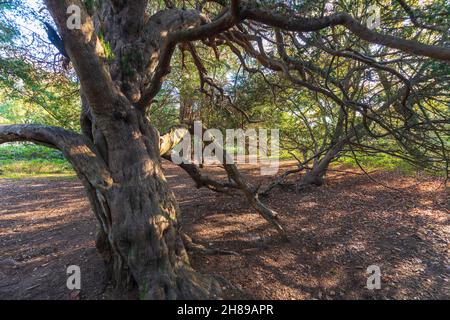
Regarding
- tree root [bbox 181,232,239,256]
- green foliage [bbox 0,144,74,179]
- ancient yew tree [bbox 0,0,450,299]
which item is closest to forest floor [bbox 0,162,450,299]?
tree root [bbox 181,232,239,256]

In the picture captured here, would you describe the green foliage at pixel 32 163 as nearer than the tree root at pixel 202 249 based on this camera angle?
No

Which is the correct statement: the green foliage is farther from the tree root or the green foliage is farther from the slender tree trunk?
the slender tree trunk

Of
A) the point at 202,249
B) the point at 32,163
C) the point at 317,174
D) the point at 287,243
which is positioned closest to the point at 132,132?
the point at 202,249

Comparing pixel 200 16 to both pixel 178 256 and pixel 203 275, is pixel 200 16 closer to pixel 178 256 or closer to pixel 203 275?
pixel 178 256

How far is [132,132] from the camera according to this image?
7.00ft

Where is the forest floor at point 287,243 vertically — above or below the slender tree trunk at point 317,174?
below

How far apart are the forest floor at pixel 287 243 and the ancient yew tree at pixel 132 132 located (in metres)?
0.51

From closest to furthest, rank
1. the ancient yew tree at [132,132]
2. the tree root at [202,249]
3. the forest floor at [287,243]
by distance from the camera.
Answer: the ancient yew tree at [132,132] → the forest floor at [287,243] → the tree root at [202,249]

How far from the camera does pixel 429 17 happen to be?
85.4 inches

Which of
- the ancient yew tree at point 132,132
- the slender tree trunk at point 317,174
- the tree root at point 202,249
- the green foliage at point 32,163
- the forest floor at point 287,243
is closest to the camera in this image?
the ancient yew tree at point 132,132

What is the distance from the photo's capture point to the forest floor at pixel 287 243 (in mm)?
2234

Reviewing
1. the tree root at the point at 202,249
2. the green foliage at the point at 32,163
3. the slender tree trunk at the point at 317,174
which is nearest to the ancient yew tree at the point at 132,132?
the tree root at the point at 202,249

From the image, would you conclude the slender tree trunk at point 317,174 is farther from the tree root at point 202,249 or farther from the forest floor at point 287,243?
the tree root at point 202,249

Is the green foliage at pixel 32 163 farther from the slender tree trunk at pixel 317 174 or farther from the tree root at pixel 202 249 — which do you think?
the slender tree trunk at pixel 317 174
